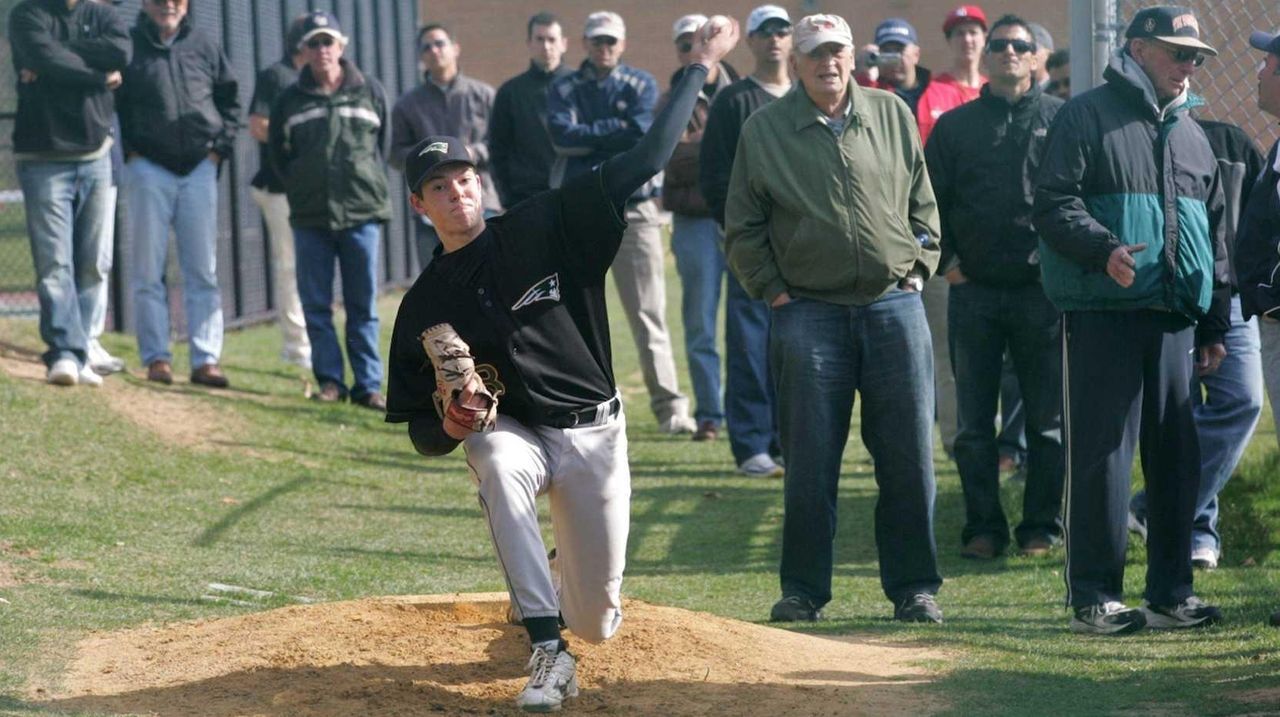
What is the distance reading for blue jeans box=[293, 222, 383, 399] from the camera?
11555 millimetres

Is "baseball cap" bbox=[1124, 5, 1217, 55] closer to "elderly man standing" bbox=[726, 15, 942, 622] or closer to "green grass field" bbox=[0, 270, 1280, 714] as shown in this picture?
"elderly man standing" bbox=[726, 15, 942, 622]

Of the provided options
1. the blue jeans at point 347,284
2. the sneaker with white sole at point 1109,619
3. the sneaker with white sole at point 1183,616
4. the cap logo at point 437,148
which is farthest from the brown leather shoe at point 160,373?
the sneaker with white sole at point 1183,616

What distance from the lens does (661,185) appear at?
444 inches

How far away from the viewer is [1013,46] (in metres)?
7.93

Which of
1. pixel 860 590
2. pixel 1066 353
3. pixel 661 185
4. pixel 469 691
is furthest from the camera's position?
pixel 661 185

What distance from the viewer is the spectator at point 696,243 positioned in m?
10.6

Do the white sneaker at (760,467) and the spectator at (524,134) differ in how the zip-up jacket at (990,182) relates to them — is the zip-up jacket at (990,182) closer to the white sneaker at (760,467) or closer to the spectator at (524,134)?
the white sneaker at (760,467)

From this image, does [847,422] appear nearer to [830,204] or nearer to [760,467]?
[830,204]

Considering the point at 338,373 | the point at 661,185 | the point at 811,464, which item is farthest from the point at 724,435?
the point at 811,464

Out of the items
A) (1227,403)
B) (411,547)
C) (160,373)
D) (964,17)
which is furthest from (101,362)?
(1227,403)

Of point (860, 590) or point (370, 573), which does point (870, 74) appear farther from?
point (370, 573)

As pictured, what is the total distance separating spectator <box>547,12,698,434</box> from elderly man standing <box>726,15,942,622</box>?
402 cm

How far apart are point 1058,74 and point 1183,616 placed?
6.55 meters

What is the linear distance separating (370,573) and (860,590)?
7.06 ft
